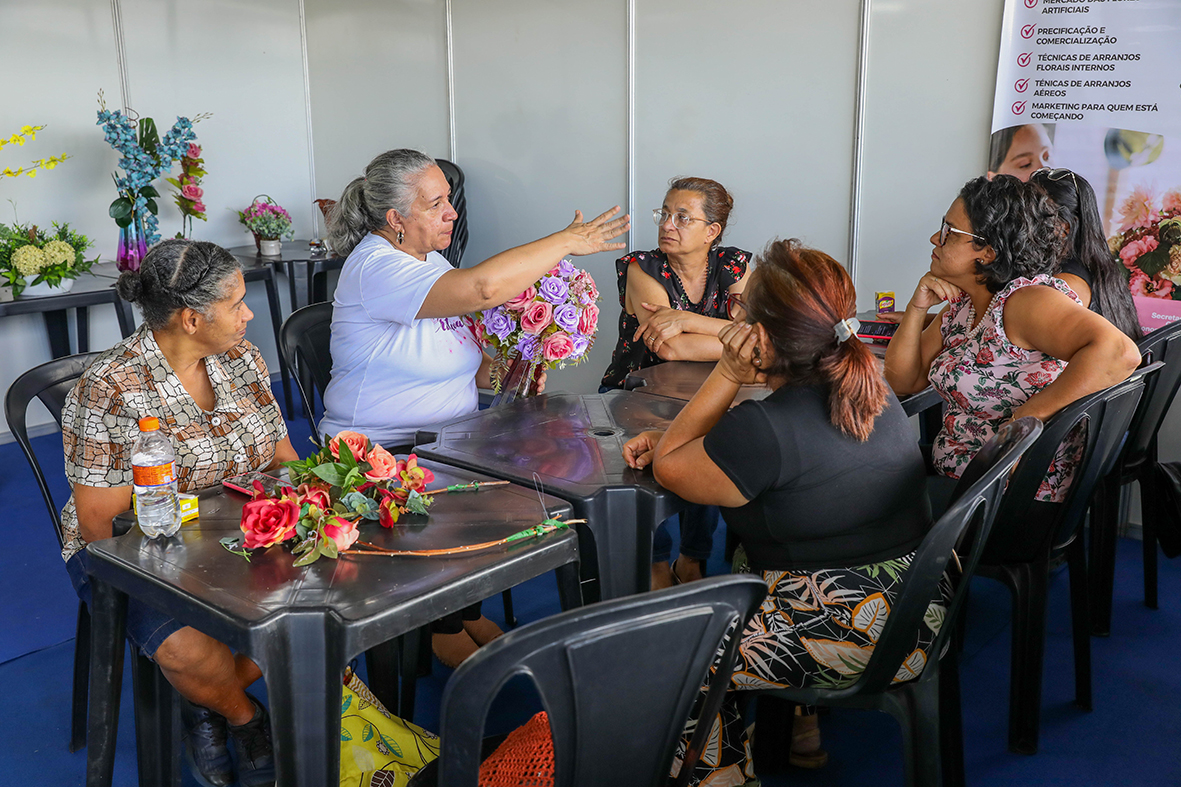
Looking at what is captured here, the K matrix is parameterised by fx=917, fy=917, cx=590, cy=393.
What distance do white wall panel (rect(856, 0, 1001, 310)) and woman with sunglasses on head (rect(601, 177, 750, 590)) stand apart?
2.94 feet

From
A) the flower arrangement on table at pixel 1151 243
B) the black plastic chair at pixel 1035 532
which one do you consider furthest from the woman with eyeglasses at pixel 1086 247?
the flower arrangement on table at pixel 1151 243

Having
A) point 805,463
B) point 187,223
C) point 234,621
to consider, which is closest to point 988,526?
point 805,463

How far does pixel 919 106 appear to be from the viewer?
12.7ft

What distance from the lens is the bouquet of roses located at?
156cm

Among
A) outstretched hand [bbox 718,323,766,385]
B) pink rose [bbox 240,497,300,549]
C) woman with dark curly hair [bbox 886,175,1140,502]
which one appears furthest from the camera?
woman with dark curly hair [bbox 886,175,1140,502]

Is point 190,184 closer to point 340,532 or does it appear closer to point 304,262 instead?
point 304,262

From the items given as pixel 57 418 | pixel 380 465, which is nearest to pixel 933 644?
pixel 380 465

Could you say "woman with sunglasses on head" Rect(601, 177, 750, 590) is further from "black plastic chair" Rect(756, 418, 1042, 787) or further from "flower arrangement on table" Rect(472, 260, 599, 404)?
"black plastic chair" Rect(756, 418, 1042, 787)

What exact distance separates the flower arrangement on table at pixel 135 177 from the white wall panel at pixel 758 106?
8.48 ft

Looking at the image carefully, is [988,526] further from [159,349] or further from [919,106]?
[919,106]

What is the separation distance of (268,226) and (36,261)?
4.71ft

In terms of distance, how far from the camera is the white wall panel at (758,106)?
13.5 feet

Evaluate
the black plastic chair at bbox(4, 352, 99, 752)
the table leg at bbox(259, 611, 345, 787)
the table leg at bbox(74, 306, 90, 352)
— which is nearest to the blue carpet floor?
the black plastic chair at bbox(4, 352, 99, 752)

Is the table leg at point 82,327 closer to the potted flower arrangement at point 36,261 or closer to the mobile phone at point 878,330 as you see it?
the potted flower arrangement at point 36,261
